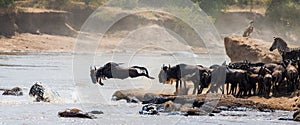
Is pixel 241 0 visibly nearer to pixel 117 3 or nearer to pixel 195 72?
pixel 117 3

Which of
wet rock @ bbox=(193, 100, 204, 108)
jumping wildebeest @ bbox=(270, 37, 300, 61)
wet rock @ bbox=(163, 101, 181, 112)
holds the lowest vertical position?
wet rock @ bbox=(163, 101, 181, 112)

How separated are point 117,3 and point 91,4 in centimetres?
571

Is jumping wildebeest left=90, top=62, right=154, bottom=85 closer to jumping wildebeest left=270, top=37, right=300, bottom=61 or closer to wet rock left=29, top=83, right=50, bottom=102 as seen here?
wet rock left=29, top=83, right=50, bottom=102

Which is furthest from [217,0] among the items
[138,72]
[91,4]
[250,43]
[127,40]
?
[138,72]

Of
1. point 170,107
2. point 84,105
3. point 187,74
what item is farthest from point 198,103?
point 84,105

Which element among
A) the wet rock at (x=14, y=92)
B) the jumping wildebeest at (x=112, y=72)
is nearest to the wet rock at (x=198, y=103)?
the jumping wildebeest at (x=112, y=72)

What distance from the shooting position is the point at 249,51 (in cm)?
3456

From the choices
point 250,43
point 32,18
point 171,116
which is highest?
point 32,18

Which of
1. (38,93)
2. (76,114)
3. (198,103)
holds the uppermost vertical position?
(38,93)

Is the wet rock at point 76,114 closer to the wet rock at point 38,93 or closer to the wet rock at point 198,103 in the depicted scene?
the wet rock at point 198,103

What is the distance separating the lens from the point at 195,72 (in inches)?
1080

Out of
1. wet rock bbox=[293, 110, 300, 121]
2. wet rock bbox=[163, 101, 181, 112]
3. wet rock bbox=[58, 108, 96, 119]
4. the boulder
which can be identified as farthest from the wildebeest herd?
the boulder

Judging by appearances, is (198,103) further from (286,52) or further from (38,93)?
(286,52)

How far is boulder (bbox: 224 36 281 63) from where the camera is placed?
3425cm
